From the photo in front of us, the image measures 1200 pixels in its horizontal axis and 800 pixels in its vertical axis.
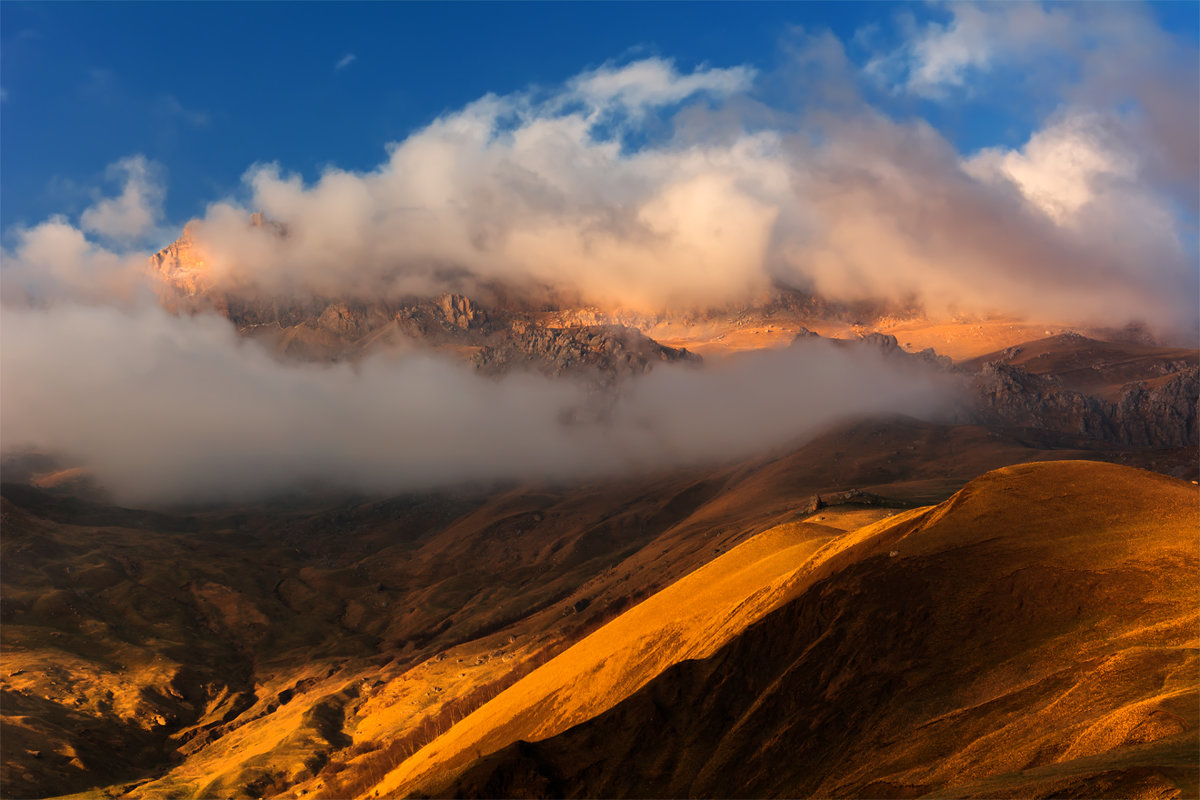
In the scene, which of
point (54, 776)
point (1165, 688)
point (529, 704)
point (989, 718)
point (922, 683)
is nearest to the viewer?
point (1165, 688)

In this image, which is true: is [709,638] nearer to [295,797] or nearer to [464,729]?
[464,729]

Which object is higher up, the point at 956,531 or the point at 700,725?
the point at 956,531

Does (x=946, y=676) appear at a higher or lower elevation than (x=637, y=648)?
lower

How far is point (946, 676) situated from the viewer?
267ft

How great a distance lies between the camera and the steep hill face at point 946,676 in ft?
217

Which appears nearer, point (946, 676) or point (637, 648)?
point (946, 676)

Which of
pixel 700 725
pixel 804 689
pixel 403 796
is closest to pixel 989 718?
pixel 804 689

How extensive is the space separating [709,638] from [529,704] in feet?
99.2

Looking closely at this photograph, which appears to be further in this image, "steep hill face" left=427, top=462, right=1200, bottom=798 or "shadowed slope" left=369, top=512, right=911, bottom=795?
"shadowed slope" left=369, top=512, right=911, bottom=795

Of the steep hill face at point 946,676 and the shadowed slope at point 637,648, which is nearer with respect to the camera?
the steep hill face at point 946,676

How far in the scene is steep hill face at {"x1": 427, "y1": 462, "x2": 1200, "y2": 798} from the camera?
2598 inches

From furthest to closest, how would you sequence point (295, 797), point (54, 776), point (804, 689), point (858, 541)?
1. point (54, 776)
2. point (295, 797)
3. point (858, 541)
4. point (804, 689)

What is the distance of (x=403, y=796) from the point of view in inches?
4053

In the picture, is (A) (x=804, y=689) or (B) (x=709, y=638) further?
(B) (x=709, y=638)
